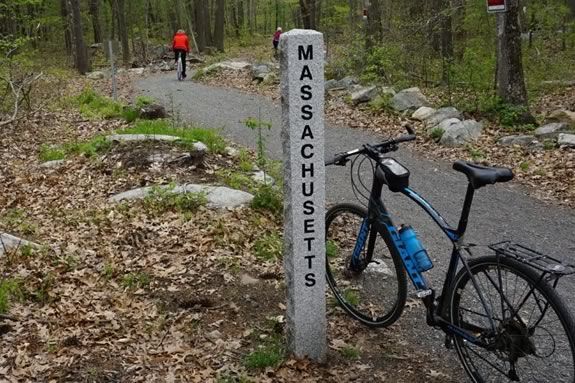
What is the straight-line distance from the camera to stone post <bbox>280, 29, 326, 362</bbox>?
3.40 metres

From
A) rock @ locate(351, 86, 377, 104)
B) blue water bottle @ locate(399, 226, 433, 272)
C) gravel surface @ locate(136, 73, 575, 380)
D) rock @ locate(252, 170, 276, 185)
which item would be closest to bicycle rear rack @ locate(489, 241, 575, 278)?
blue water bottle @ locate(399, 226, 433, 272)

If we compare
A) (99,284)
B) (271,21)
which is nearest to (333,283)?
(99,284)

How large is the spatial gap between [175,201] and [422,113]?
687cm

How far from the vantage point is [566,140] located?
9273mm

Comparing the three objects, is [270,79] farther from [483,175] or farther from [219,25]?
[483,175]

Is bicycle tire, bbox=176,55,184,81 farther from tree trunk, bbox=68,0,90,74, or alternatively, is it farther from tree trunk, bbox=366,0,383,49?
tree trunk, bbox=366,0,383,49

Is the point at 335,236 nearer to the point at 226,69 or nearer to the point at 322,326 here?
the point at 322,326

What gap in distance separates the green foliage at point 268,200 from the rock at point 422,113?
5852mm

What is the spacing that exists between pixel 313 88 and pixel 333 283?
6.32 ft

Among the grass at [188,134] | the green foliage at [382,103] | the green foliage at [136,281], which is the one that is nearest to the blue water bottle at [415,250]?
the green foliage at [136,281]

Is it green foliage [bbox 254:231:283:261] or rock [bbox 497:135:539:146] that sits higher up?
rock [bbox 497:135:539:146]

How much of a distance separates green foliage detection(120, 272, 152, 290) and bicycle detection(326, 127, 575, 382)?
205cm

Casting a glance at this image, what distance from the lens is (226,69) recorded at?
22859 mm

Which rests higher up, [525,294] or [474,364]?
[525,294]
